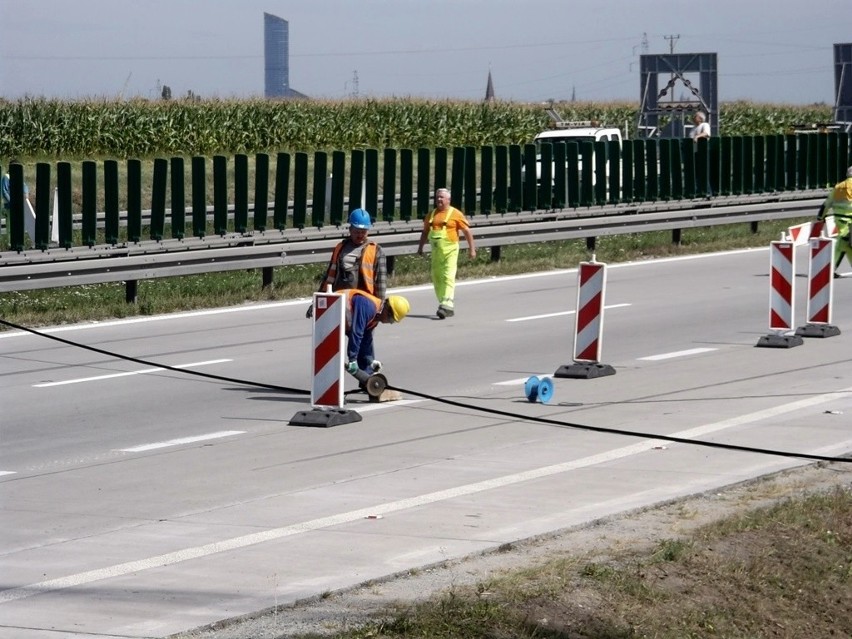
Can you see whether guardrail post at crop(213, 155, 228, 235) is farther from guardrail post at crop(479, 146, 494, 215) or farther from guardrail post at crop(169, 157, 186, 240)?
guardrail post at crop(479, 146, 494, 215)

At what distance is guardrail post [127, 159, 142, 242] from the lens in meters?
20.5

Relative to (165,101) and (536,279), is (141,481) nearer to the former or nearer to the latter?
(536,279)

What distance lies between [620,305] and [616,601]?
1377cm

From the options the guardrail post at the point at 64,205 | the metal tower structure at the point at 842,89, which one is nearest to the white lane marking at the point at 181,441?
the guardrail post at the point at 64,205

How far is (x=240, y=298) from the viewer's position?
68.1ft

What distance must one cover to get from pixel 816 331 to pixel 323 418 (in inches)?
287

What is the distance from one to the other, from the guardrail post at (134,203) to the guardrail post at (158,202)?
0.96 feet

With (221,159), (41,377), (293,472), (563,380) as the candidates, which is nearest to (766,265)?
(221,159)

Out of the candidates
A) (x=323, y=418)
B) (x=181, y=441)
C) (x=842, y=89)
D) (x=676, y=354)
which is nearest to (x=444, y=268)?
(x=676, y=354)

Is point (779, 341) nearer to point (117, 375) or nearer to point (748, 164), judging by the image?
point (117, 375)

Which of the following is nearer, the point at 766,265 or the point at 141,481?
the point at 141,481

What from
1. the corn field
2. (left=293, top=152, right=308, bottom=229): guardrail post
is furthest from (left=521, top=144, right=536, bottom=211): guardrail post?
the corn field

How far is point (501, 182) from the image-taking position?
26.6 meters

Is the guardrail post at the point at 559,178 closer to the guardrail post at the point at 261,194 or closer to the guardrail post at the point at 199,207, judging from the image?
the guardrail post at the point at 261,194
